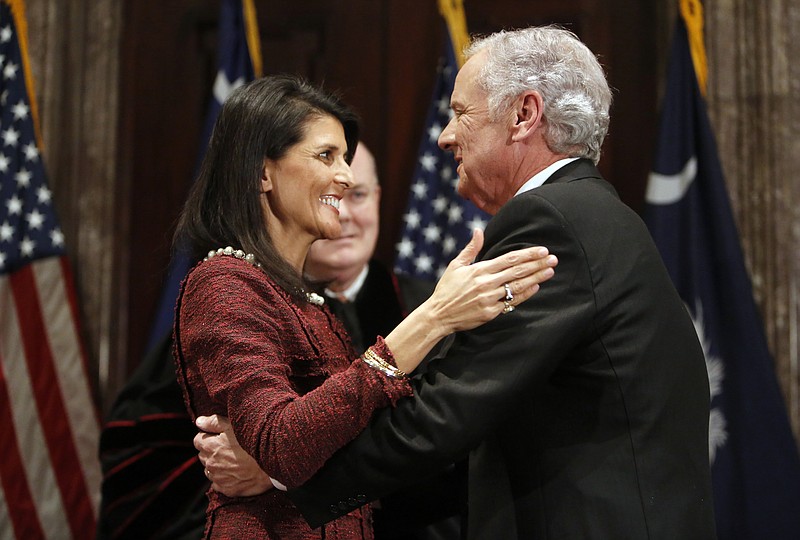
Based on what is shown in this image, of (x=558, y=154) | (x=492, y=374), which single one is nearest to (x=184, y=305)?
(x=492, y=374)

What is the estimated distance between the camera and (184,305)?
76.1 inches

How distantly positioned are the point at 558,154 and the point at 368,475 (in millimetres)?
763

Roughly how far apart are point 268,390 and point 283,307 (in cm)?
26

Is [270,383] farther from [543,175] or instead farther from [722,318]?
[722,318]

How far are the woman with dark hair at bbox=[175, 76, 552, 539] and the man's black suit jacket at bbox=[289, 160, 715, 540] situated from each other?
5 centimetres

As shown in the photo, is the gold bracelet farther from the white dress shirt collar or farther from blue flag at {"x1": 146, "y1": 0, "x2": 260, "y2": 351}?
blue flag at {"x1": 146, "y1": 0, "x2": 260, "y2": 351}

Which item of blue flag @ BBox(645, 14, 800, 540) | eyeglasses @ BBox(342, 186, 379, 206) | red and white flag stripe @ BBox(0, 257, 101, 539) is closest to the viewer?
blue flag @ BBox(645, 14, 800, 540)

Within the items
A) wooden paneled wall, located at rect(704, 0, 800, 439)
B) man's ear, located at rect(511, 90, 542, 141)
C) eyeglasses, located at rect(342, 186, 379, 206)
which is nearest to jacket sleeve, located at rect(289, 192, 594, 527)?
man's ear, located at rect(511, 90, 542, 141)

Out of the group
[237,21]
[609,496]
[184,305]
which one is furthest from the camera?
[237,21]

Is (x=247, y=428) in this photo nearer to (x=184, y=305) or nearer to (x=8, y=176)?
(x=184, y=305)

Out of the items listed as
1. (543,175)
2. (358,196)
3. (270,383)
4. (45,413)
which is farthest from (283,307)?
(45,413)

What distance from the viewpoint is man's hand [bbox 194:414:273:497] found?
74.2 inches

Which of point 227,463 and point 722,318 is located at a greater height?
point 227,463

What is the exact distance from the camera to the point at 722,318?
3.42m
